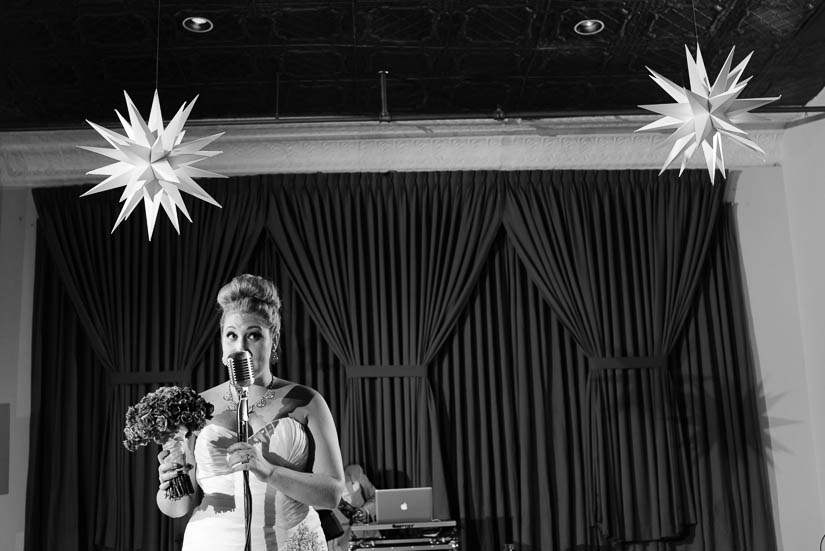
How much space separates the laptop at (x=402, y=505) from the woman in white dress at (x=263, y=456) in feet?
8.66

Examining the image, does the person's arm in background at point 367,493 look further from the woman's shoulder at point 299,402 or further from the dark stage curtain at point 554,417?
the woman's shoulder at point 299,402

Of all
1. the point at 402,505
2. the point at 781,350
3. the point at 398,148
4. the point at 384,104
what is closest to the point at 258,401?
the point at 402,505

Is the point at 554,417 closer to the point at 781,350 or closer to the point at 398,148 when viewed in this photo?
the point at 781,350

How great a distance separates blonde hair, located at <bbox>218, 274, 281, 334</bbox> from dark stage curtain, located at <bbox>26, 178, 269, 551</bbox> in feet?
11.9

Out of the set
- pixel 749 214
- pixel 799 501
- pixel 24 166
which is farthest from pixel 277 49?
pixel 799 501

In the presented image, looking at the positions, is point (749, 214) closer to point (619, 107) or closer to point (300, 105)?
point (619, 107)

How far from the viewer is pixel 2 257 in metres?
7.20

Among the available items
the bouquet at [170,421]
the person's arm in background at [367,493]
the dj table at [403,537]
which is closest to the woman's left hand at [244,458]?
the bouquet at [170,421]

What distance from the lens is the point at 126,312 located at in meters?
7.10

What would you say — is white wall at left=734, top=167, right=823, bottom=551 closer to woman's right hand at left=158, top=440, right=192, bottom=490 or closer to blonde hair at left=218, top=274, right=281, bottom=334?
blonde hair at left=218, top=274, right=281, bottom=334

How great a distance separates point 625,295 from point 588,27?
7.25 feet

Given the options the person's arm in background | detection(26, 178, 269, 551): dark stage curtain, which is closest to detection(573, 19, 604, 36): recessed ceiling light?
detection(26, 178, 269, 551): dark stage curtain

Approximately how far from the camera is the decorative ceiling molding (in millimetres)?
7387

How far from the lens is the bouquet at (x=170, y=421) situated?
3070 millimetres
